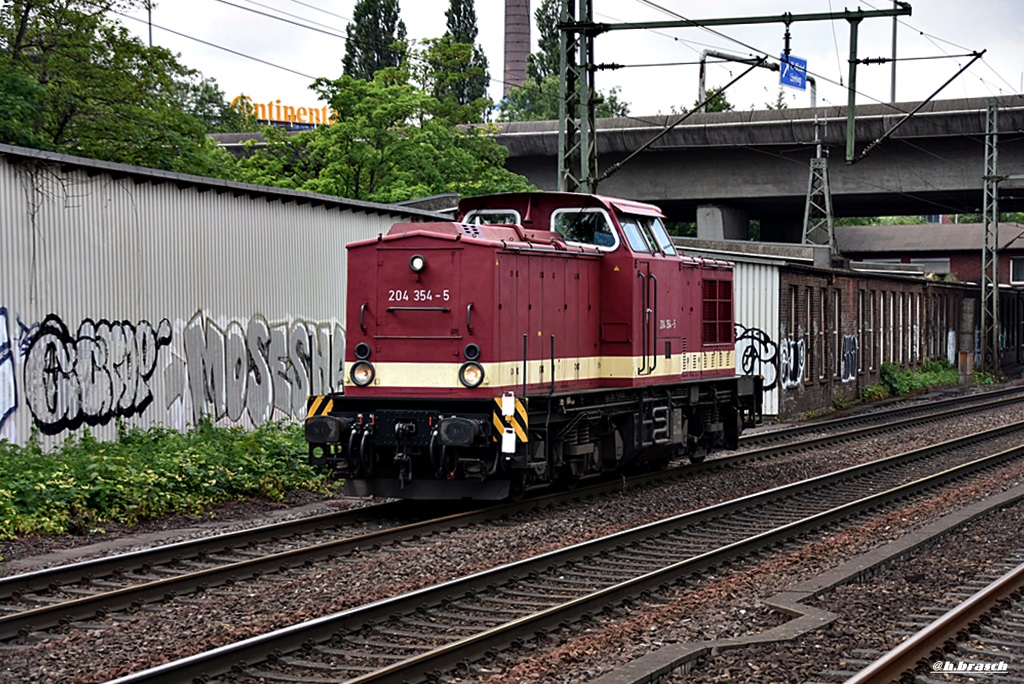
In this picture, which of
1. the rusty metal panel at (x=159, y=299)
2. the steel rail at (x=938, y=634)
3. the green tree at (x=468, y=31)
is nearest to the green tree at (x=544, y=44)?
the green tree at (x=468, y=31)

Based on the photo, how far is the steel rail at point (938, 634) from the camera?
23.0 feet

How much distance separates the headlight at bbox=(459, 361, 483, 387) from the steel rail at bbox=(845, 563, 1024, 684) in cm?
540

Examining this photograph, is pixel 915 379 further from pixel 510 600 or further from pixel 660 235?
pixel 510 600

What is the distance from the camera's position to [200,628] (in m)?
8.20

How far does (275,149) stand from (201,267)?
2415 centimetres

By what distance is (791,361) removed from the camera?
2873 cm

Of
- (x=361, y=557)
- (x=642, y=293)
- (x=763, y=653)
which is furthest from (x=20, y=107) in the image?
(x=763, y=653)

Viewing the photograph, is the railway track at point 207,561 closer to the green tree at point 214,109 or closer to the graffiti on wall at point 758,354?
the graffiti on wall at point 758,354

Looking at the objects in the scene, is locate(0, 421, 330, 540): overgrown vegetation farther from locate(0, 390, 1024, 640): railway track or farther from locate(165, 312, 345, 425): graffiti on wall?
locate(0, 390, 1024, 640): railway track

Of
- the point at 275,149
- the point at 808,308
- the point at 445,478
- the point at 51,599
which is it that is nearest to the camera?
the point at 51,599

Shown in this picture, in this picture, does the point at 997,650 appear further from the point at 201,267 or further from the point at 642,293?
the point at 201,267

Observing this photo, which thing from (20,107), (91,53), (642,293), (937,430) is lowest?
(937,430)

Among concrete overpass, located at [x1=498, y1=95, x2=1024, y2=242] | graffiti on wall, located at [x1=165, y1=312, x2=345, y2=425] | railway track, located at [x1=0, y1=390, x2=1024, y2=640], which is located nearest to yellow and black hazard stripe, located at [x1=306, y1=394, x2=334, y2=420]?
railway track, located at [x1=0, y1=390, x2=1024, y2=640]

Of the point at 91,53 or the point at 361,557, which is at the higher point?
the point at 91,53
